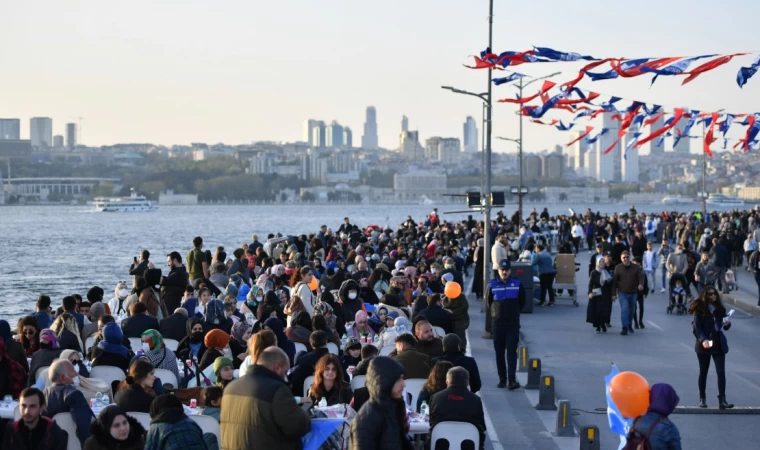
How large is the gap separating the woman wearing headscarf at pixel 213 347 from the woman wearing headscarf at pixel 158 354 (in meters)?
0.30

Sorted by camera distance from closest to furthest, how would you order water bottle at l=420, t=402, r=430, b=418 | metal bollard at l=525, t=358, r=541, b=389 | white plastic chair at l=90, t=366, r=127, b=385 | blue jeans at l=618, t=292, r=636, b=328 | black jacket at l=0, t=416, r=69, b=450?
black jacket at l=0, t=416, r=69, b=450, water bottle at l=420, t=402, r=430, b=418, white plastic chair at l=90, t=366, r=127, b=385, metal bollard at l=525, t=358, r=541, b=389, blue jeans at l=618, t=292, r=636, b=328

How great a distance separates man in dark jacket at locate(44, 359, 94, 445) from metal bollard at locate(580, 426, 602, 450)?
13.9ft

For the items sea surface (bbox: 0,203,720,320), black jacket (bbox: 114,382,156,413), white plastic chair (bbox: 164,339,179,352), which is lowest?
sea surface (bbox: 0,203,720,320)

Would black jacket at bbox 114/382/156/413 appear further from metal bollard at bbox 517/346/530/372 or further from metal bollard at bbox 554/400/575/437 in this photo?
metal bollard at bbox 517/346/530/372

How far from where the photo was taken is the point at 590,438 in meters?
10.3

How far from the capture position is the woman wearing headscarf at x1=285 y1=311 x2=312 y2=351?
12.5 metres

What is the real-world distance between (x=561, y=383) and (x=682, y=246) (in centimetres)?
1047

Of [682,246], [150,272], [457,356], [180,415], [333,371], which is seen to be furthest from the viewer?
[682,246]

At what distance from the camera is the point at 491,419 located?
42.1 ft

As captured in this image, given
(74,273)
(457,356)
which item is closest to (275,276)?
(457,356)

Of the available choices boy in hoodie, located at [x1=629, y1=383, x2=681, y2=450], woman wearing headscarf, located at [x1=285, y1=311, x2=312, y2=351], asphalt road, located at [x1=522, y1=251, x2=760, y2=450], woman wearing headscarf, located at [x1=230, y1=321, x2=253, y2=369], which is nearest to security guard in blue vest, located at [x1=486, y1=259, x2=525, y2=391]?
asphalt road, located at [x1=522, y1=251, x2=760, y2=450]

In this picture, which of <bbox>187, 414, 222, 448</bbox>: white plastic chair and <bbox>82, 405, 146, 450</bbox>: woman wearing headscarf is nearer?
<bbox>82, 405, 146, 450</bbox>: woman wearing headscarf

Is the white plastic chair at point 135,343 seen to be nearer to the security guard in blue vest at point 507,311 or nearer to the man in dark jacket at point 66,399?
the security guard in blue vest at point 507,311

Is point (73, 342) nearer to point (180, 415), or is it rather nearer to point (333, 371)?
point (333, 371)
